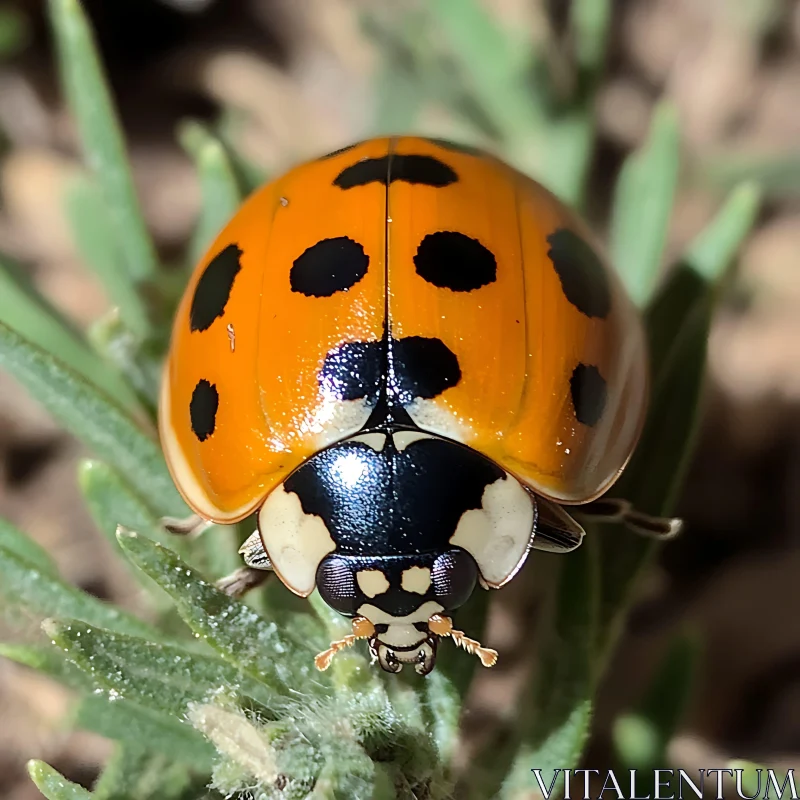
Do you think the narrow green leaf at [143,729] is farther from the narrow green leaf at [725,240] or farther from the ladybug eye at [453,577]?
the narrow green leaf at [725,240]

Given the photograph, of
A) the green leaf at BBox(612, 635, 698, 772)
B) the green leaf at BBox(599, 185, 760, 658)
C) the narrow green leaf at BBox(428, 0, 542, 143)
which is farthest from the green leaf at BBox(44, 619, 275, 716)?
the narrow green leaf at BBox(428, 0, 542, 143)

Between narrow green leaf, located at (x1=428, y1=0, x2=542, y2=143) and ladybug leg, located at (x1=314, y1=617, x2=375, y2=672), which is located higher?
narrow green leaf, located at (x1=428, y1=0, x2=542, y2=143)

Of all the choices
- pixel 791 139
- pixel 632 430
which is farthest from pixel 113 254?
pixel 791 139

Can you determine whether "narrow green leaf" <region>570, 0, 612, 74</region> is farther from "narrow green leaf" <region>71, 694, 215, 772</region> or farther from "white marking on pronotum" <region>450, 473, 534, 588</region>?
"narrow green leaf" <region>71, 694, 215, 772</region>

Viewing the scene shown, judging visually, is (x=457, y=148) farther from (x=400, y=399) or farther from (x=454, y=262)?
(x=400, y=399)

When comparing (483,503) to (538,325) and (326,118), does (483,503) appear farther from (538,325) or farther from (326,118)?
(326,118)

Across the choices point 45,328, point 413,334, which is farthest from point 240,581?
point 45,328
